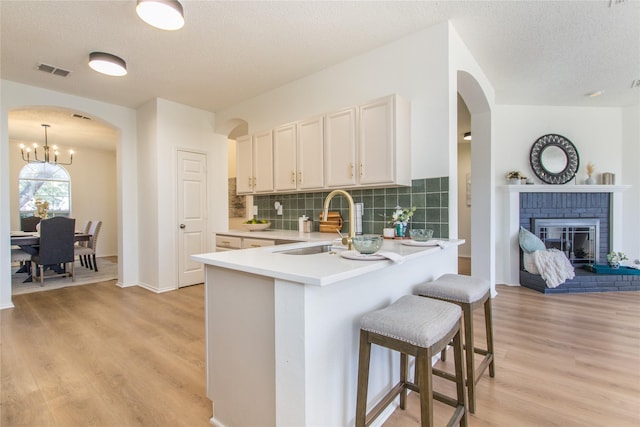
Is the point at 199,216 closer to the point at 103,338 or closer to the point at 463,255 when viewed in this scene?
the point at 103,338

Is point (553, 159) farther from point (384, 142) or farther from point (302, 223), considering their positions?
point (302, 223)

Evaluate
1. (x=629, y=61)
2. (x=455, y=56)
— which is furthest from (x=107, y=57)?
(x=629, y=61)

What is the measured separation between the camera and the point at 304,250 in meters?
2.14

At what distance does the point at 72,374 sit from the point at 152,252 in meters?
2.45

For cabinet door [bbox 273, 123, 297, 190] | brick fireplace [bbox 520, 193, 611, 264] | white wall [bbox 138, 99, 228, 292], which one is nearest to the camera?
cabinet door [bbox 273, 123, 297, 190]

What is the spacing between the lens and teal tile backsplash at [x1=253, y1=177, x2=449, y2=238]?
8.57 feet

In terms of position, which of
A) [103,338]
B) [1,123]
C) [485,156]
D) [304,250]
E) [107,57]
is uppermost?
[107,57]

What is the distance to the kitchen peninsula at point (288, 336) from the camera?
1198 mm

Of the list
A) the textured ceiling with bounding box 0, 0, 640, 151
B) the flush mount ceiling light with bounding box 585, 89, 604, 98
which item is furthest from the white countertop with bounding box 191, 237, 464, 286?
the flush mount ceiling light with bounding box 585, 89, 604, 98

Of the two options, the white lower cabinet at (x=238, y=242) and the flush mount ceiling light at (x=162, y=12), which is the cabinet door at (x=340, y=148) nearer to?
the white lower cabinet at (x=238, y=242)

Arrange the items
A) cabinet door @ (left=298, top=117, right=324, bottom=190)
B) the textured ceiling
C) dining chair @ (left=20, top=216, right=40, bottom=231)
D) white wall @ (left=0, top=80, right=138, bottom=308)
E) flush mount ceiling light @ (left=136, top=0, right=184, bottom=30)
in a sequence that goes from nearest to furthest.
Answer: flush mount ceiling light @ (left=136, top=0, right=184, bottom=30) < the textured ceiling < cabinet door @ (left=298, top=117, right=324, bottom=190) < white wall @ (left=0, top=80, right=138, bottom=308) < dining chair @ (left=20, top=216, right=40, bottom=231)

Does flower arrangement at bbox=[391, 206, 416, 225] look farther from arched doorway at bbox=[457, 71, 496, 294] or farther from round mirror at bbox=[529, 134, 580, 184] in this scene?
round mirror at bbox=[529, 134, 580, 184]

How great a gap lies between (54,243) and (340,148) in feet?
15.4

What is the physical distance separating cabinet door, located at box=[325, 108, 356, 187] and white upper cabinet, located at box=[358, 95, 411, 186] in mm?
82
